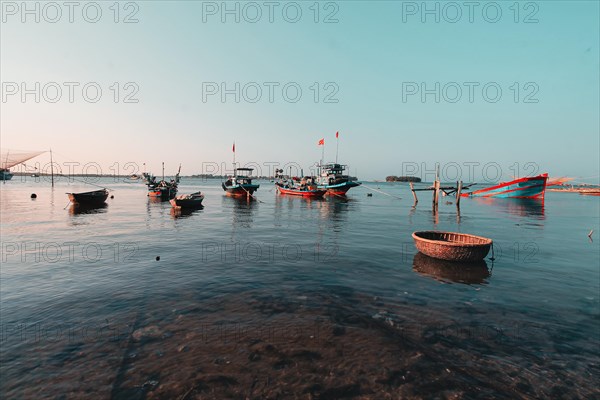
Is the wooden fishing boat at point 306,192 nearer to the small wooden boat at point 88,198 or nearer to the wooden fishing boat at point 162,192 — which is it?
the wooden fishing boat at point 162,192

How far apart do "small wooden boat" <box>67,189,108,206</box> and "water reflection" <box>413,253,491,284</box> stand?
4500cm

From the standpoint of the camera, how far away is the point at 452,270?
13.3m

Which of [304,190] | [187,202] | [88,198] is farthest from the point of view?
[304,190]

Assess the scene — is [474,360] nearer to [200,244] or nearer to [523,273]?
[523,273]

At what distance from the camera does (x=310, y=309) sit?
8953mm

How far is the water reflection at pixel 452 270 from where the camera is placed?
12156 millimetres

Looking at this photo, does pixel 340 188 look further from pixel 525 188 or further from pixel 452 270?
pixel 452 270

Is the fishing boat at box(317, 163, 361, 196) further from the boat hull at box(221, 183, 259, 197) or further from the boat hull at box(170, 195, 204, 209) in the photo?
the boat hull at box(170, 195, 204, 209)

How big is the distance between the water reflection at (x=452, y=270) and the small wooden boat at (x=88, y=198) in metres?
45.0

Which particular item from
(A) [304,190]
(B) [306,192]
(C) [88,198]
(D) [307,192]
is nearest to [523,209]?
(D) [307,192]

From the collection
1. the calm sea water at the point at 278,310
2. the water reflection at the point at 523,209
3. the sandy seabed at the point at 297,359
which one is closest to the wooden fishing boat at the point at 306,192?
the water reflection at the point at 523,209

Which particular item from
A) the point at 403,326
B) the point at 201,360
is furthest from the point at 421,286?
the point at 201,360

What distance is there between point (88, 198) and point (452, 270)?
4752cm

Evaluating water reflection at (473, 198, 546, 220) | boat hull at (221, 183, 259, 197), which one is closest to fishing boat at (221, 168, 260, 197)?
boat hull at (221, 183, 259, 197)
